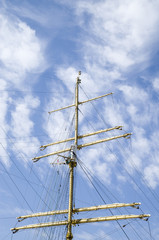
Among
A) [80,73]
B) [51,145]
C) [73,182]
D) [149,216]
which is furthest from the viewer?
[80,73]

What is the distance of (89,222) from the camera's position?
2603 centimetres

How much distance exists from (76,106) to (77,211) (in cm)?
1320

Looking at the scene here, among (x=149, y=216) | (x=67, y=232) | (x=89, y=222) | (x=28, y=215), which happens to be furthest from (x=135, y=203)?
(x=28, y=215)

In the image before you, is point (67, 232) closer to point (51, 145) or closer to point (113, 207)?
point (113, 207)

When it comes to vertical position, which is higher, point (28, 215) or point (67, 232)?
point (28, 215)

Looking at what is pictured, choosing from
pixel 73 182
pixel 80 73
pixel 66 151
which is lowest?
pixel 73 182

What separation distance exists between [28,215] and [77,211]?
7.33 meters

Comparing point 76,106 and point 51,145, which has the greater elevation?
point 76,106

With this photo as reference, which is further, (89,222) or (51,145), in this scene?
(51,145)

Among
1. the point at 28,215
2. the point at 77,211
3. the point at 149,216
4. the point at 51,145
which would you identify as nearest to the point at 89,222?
the point at 77,211

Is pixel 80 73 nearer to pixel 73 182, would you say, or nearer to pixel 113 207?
pixel 73 182

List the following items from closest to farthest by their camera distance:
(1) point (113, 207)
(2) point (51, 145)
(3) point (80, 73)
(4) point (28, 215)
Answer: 1. (1) point (113, 207)
2. (4) point (28, 215)
3. (2) point (51, 145)
4. (3) point (80, 73)

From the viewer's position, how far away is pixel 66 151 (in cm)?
3175

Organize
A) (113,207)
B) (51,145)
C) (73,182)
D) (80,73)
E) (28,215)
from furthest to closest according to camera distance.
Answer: (80,73) → (51,145) → (28,215) → (73,182) → (113,207)
